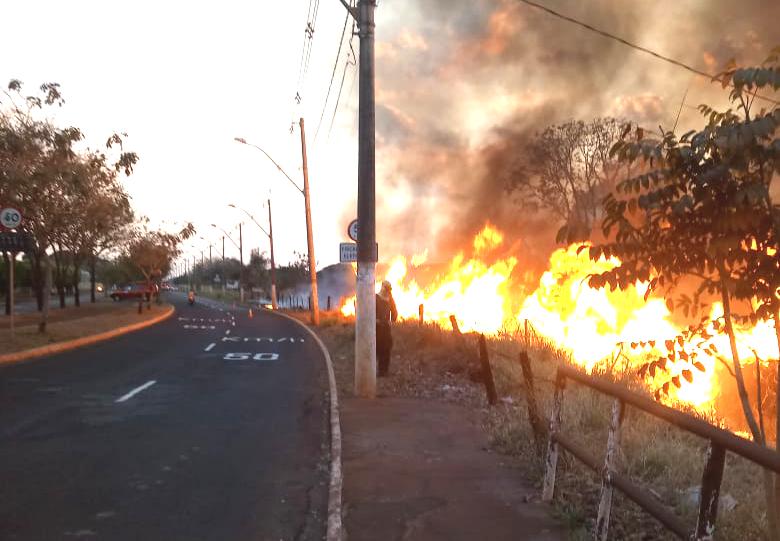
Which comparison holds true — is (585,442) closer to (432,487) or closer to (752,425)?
(432,487)

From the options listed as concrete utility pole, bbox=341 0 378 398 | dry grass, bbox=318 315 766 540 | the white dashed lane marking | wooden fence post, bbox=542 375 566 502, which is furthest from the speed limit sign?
wooden fence post, bbox=542 375 566 502

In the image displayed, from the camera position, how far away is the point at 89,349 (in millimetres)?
18484

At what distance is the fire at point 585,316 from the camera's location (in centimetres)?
683

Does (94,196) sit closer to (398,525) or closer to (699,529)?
(398,525)

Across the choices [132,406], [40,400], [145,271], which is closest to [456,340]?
[132,406]

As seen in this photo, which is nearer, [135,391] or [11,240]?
[135,391]

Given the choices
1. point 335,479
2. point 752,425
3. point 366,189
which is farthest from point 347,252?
point 752,425

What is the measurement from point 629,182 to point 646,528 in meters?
2.33

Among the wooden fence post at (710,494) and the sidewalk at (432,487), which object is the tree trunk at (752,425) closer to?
the wooden fence post at (710,494)

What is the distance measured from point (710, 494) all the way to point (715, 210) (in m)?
1.52

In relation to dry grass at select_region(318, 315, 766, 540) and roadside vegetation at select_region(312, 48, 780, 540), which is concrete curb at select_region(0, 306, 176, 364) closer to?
dry grass at select_region(318, 315, 766, 540)

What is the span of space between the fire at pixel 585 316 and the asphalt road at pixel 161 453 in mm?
3095

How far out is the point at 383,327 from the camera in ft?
39.8

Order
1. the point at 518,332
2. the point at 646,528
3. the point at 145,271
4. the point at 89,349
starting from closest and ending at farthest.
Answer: the point at 646,528, the point at 518,332, the point at 89,349, the point at 145,271
